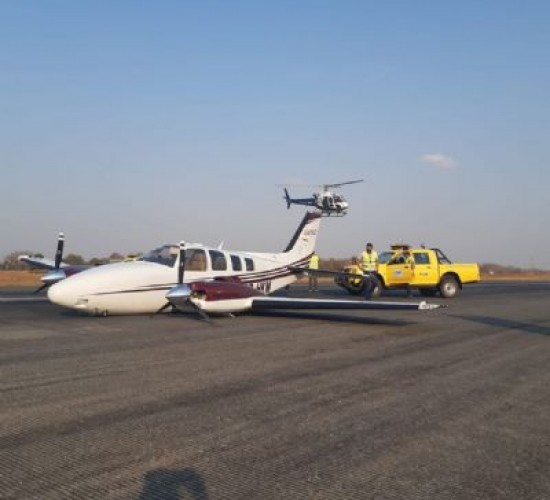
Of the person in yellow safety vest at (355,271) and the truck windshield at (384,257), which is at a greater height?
the truck windshield at (384,257)

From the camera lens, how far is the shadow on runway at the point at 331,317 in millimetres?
13961

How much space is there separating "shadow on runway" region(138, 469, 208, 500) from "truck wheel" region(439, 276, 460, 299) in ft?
73.1

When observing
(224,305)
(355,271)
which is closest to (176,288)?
(224,305)

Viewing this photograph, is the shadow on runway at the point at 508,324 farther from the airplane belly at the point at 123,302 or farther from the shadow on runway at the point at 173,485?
the shadow on runway at the point at 173,485

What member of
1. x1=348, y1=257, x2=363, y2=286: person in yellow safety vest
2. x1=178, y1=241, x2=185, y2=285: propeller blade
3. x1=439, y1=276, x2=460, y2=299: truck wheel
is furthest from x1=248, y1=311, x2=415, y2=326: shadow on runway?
x1=439, y1=276, x2=460, y2=299: truck wheel

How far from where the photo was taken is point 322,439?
15.4ft

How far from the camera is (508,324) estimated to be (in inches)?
546

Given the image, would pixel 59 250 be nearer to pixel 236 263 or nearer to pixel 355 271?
pixel 236 263

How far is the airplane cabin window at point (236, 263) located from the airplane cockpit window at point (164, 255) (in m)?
2.13

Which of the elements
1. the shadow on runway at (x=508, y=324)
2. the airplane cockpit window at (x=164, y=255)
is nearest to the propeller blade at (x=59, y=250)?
the airplane cockpit window at (x=164, y=255)

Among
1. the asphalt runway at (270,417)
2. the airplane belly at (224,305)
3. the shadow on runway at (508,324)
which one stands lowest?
the asphalt runway at (270,417)

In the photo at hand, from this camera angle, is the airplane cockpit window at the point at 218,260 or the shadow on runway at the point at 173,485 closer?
the shadow on runway at the point at 173,485

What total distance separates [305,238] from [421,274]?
21.2ft

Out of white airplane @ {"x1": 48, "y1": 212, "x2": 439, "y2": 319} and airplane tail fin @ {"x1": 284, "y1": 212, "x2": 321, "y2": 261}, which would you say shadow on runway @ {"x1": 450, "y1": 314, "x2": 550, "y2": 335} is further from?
airplane tail fin @ {"x1": 284, "y1": 212, "x2": 321, "y2": 261}
